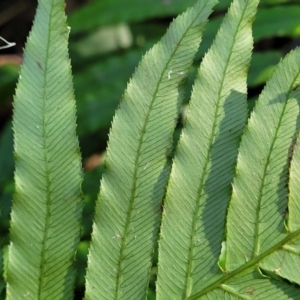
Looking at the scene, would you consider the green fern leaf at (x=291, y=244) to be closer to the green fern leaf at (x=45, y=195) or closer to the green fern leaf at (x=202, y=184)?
the green fern leaf at (x=202, y=184)

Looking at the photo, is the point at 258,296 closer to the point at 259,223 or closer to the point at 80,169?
the point at 259,223

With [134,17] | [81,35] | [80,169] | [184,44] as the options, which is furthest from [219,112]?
[81,35]

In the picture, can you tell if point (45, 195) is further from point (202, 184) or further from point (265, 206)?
point (265, 206)

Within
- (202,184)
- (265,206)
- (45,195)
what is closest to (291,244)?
(265,206)

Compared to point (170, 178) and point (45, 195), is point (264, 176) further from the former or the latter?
point (45, 195)

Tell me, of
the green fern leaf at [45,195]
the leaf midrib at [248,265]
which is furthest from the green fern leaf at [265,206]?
the green fern leaf at [45,195]

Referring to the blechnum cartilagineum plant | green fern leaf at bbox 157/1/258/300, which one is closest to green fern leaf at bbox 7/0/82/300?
the blechnum cartilagineum plant

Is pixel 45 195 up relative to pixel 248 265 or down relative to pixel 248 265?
up
